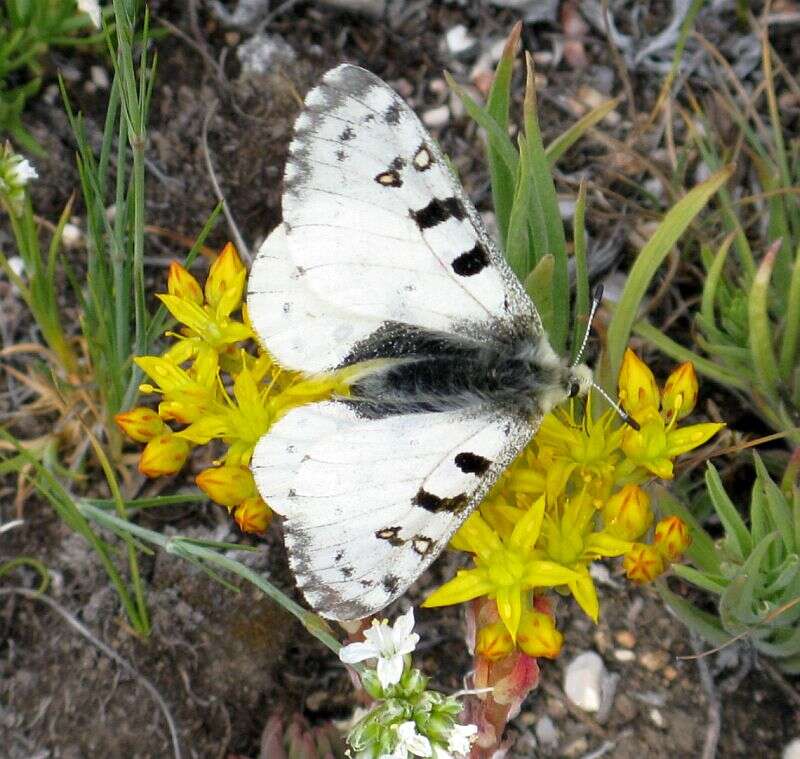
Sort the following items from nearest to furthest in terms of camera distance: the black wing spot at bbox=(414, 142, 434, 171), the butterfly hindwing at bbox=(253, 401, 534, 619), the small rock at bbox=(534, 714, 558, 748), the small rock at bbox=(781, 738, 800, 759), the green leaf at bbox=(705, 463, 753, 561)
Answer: the butterfly hindwing at bbox=(253, 401, 534, 619) < the black wing spot at bbox=(414, 142, 434, 171) < the green leaf at bbox=(705, 463, 753, 561) < the small rock at bbox=(781, 738, 800, 759) < the small rock at bbox=(534, 714, 558, 748)

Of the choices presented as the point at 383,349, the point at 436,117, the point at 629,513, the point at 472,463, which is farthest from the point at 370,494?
the point at 436,117

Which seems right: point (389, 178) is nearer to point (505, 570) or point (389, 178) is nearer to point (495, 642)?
point (505, 570)

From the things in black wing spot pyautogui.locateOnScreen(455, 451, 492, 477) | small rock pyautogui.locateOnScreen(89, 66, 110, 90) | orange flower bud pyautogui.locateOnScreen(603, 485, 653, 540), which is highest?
small rock pyautogui.locateOnScreen(89, 66, 110, 90)

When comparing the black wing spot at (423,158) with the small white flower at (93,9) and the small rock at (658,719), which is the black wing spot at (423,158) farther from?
the small rock at (658,719)

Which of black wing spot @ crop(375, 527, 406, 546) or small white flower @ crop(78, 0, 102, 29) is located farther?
small white flower @ crop(78, 0, 102, 29)

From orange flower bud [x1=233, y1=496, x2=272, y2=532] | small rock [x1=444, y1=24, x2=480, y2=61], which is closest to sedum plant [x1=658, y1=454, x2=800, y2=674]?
orange flower bud [x1=233, y1=496, x2=272, y2=532]

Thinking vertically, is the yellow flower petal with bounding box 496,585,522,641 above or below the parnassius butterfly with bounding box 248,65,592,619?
below

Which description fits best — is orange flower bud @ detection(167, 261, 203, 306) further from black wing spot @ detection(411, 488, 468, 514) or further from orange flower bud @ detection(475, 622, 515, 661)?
orange flower bud @ detection(475, 622, 515, 661)

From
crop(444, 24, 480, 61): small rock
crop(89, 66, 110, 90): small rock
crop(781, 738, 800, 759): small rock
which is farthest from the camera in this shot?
crop(444, 24, 480, 61): small rock
